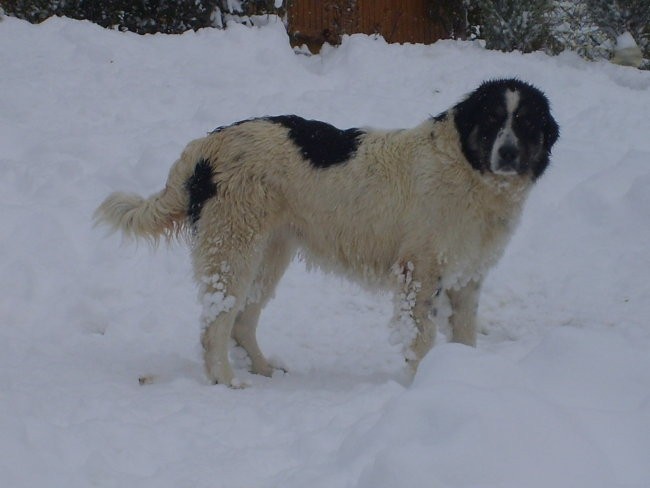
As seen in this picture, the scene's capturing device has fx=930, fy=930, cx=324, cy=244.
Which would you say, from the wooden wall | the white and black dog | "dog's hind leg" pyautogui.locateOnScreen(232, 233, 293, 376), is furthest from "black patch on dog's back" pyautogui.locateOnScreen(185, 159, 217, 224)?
the wooden wall

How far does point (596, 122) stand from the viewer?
33.4 feet

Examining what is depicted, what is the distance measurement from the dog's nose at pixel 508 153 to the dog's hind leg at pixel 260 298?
1.49m

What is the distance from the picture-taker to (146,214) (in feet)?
19.0

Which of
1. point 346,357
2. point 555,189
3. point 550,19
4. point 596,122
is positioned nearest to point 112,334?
point 346,357

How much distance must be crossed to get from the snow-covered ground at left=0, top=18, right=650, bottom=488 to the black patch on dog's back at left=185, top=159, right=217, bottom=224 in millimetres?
977

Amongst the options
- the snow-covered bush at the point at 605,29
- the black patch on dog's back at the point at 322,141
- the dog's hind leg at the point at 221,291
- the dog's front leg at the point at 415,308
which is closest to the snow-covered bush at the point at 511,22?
the snow-covered bush at the point at 605,29

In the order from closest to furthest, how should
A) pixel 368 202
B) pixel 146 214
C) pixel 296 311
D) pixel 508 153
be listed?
pixel 508 153
pixel 368 202
pixel 146 214
pixel 296 311

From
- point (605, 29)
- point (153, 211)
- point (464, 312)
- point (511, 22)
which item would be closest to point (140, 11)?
point (511, 22)

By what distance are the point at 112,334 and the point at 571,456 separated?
3.91 metres

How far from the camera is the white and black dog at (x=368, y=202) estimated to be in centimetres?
554

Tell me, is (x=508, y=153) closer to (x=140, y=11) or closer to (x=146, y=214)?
(x=146, y=214)

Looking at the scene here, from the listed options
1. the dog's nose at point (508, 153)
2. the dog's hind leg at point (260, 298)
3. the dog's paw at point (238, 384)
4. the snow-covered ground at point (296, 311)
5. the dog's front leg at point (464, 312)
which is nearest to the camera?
the snow-covered ground at point (296, 311)

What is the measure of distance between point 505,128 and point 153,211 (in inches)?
86.8

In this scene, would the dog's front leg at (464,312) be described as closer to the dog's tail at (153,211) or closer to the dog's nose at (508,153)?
the dog's nose at (508,153)
